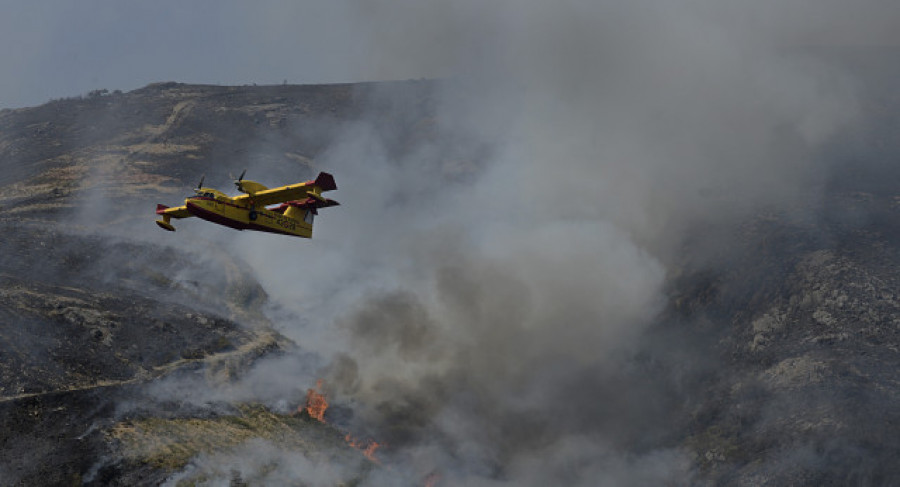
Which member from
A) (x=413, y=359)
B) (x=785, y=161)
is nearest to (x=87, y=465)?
(x=413, y=359)

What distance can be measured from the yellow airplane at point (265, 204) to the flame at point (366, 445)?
13.7 meters

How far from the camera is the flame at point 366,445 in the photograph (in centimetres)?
4906

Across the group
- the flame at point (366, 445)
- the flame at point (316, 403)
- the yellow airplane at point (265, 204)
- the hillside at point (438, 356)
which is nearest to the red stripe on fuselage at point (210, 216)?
the yellow airplane at point (265, 204)

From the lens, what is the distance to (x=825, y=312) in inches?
2008

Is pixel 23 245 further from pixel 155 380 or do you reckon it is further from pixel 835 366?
pixel 835 366

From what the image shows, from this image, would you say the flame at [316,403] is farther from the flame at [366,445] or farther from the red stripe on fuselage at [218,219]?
the red stripe on fuselage at [218,219]

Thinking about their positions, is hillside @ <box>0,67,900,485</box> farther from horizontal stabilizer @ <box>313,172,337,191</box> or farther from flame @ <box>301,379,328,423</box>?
horizontal stabilizer @ <box>313,172,337,191</box>

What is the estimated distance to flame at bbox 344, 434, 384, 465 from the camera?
4906 centimetres

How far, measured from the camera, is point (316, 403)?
5231 cm

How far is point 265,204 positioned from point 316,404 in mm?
14906

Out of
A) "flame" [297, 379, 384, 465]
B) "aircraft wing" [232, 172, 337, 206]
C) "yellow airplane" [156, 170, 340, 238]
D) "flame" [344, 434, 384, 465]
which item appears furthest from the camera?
"flame" [297, 379, 384, 465]

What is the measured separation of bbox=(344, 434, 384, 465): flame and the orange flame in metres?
2.57

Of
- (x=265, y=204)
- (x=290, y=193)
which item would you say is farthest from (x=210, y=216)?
(x=290, y=193)

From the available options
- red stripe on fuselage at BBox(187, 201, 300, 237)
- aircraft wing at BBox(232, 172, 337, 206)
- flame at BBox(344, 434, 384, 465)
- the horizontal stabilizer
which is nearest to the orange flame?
flame at BBox(344, 434, 384, 465)
